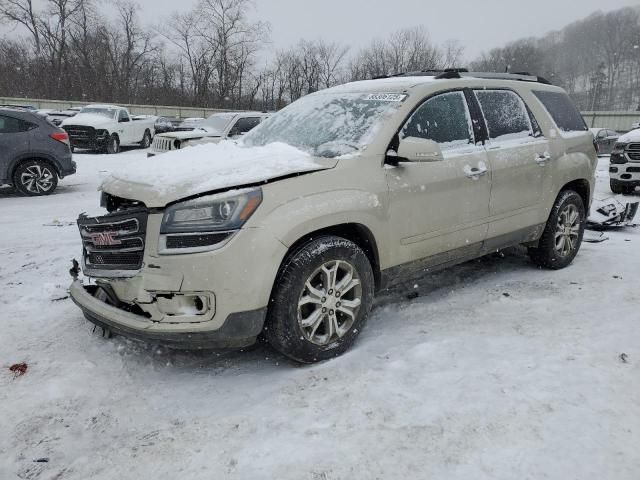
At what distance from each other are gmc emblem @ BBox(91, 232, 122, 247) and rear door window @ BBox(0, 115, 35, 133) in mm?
7592

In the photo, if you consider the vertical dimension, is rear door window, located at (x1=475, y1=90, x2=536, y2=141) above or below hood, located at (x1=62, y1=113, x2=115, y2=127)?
below

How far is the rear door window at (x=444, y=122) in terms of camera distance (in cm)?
367

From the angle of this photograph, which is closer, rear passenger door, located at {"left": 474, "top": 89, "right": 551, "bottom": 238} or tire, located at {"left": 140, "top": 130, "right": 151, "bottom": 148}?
rear passenger door, located at {"left": 474, "top": 89, "right": 551, "bottom": 238}

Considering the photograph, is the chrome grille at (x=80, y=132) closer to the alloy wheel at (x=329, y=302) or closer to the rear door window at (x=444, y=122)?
the rear door window at (x=444, y=122)

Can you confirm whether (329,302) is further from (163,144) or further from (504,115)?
(163,144)

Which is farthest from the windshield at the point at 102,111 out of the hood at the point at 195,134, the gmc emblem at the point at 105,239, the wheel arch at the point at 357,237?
the wheel arch at the point at 357,237

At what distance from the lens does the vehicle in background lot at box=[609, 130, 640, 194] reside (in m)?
9.76

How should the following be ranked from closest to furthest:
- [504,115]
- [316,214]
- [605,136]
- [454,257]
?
[316,214]
[454,257]
[504,115]
[605,136]

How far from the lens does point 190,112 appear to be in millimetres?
48281

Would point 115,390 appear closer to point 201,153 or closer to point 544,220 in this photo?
point 201,153

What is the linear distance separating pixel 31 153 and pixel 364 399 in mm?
9020

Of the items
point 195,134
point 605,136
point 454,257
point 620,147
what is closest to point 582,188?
point 454,257

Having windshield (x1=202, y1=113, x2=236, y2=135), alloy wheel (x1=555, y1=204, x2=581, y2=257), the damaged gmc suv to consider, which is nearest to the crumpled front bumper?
the damaged gmc suv

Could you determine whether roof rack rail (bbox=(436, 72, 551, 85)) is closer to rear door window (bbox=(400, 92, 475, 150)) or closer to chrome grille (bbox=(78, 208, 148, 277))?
rear door window (bbox=(400, 92, 475, 150))
